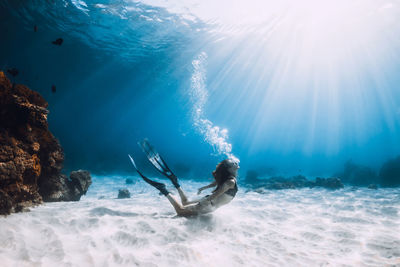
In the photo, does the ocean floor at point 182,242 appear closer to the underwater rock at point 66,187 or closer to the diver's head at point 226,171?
the diver's head at point 226,171

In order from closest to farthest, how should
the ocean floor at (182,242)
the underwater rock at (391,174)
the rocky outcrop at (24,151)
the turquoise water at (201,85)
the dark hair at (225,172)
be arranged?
the ocean floor at (182,242)
the turquoise water at (201,85)
the rocky outcrop at (24,151)
the dark hair at (225,172)
the underwater rock at (391,174)

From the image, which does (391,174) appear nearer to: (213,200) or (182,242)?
(213,200)

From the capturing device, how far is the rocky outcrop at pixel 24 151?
334cm

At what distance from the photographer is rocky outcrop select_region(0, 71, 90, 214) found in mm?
3341

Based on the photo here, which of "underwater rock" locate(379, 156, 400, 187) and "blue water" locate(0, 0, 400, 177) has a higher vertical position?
"blue water" locate(0, 0, 400, 177)

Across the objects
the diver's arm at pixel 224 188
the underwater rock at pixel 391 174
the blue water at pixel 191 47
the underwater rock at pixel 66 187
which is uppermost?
the blue water at pixel 191 47

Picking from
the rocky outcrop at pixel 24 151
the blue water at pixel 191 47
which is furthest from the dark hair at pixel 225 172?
the blue water at pixel 191 47

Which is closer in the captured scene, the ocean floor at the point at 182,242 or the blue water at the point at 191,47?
the ocean floor at the point at 182,242

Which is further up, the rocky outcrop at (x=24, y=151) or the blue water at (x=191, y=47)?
the blue water at (x=191, y=47)

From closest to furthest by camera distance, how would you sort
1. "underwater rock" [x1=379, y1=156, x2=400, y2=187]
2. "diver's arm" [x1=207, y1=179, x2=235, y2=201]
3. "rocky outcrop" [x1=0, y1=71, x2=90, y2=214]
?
"rocky outcrop" [x1=0, y1=71, x2=90, y2=214] → "diver's arm" [x1=207, y1=179, x2=235, y2=201] → "underwater rock" [x1=379, y1=156, x2=400, y2=187]

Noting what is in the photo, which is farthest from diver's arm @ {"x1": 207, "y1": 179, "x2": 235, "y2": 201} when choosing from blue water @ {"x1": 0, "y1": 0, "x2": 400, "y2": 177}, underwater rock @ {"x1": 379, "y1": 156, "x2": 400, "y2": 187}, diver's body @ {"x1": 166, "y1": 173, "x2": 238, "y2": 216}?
underwater rock @ {"x1": 379, "y1": 156, "x2": 400, "y2": 187}

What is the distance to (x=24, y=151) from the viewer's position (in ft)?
12.5

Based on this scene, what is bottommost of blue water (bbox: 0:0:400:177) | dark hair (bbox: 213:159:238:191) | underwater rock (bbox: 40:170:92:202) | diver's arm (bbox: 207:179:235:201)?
underwater rock (bbox: 40:170:92:202)

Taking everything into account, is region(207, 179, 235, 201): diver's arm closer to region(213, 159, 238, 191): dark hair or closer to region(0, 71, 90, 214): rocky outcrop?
region(213, 159, 238, 191): dark hair
